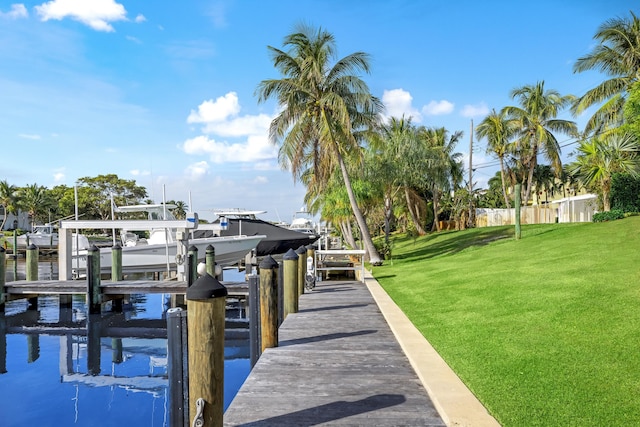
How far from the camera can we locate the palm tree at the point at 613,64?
2628cm

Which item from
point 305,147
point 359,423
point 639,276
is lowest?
point 359,423

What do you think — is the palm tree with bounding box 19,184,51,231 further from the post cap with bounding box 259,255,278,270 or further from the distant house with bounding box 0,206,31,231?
the post cap with bounding box 259,255,278,270

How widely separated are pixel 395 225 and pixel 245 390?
56499 mm

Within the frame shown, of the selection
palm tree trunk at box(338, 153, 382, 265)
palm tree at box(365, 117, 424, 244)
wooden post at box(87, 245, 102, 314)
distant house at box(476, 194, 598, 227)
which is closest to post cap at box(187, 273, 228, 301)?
wooden post at box(87, 245, 102, 314)

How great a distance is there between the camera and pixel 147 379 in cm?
913

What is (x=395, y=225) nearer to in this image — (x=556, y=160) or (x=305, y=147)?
(x=556, y=160)

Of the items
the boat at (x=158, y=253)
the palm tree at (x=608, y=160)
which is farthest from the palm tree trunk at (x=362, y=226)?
the palm tree at (x=608, y=160)

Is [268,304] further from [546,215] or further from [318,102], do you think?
[546,215]

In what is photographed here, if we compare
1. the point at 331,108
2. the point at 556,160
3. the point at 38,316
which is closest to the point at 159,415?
the point at 38,316

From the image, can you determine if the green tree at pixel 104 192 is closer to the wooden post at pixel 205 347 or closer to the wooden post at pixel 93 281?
the wooden post at pixel 93 281

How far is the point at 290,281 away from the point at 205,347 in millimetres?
5605

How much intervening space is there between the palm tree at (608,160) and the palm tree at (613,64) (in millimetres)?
4675

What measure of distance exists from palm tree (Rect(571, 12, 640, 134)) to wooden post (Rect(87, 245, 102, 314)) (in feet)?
90.6

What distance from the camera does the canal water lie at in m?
7.43
